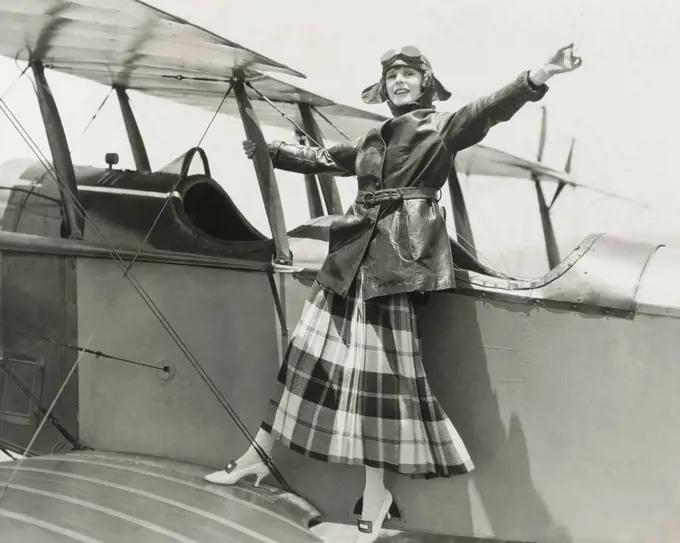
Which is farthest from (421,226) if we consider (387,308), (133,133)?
(133,133)

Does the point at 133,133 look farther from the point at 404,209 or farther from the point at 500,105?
the point at 500,105

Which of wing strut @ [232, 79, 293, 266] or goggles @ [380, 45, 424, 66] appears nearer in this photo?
goggles @ [380, 45, 424, 66]

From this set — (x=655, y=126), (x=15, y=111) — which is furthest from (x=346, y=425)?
(x=15, y=111)

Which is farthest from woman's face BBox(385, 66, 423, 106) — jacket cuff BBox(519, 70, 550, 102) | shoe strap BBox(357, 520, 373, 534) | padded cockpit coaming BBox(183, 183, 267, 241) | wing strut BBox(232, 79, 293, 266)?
shoe strap BBox(357, 520, 373, 534)

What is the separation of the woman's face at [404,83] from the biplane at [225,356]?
0.36 meters

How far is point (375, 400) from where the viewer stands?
5.21 ft

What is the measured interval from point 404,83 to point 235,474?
1.13 metres

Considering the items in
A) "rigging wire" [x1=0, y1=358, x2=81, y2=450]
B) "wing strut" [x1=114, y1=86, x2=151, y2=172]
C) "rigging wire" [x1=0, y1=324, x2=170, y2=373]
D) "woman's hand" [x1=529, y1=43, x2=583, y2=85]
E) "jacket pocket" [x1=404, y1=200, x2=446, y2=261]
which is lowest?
"rigging wire" [x1=0, y1=358, x2=81, y2=450]

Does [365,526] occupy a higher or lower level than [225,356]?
lower

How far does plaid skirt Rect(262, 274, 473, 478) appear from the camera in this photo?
158cm

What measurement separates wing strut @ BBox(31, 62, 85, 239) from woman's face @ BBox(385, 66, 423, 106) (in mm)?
1113

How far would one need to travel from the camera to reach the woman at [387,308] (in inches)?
61.7

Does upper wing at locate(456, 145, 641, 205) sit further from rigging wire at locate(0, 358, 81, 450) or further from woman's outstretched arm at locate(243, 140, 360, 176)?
rigging wire at locate(0, 358, 81, 450)

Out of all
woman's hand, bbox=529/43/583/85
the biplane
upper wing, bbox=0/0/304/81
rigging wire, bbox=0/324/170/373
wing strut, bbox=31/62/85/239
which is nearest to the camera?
woman's hand, bbox=529/43/583/85
